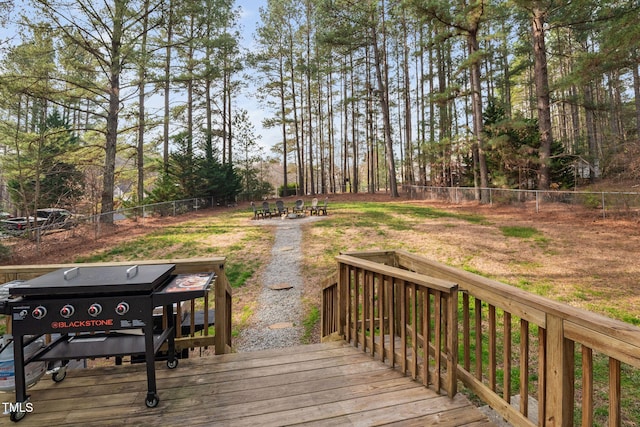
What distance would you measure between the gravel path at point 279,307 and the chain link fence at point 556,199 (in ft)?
32.0

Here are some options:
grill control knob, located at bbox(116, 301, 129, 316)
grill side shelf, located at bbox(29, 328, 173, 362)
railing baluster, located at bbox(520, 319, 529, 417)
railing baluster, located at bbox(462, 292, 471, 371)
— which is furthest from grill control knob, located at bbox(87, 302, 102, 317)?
railing baluster, located at bbox(520, 319, 529, 417)

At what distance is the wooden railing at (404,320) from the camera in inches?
86.0

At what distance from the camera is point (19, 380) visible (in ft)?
6.82

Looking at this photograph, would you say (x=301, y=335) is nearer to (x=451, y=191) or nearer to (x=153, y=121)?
(x=153, y=121)

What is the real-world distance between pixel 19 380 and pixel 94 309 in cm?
64

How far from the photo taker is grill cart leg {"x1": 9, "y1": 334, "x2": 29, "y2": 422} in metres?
2.04

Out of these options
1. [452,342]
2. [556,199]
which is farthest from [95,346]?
[556,199]

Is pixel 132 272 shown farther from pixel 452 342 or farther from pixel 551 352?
pixel 551 352

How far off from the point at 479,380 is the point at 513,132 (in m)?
17.1

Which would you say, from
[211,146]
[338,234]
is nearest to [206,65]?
[211,146]

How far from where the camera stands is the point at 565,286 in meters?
5.60

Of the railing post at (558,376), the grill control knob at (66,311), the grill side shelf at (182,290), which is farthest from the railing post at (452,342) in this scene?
the grill control knob at (66,311)

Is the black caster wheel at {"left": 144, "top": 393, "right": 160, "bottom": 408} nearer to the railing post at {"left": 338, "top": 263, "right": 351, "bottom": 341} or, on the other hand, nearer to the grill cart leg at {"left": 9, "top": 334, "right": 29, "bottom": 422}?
the grill cart leg at {"left": 9, "top": 334, "right": 29, "bottom": 422}

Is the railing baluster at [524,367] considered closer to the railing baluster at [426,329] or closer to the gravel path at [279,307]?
the railing baluster at [426,329]
